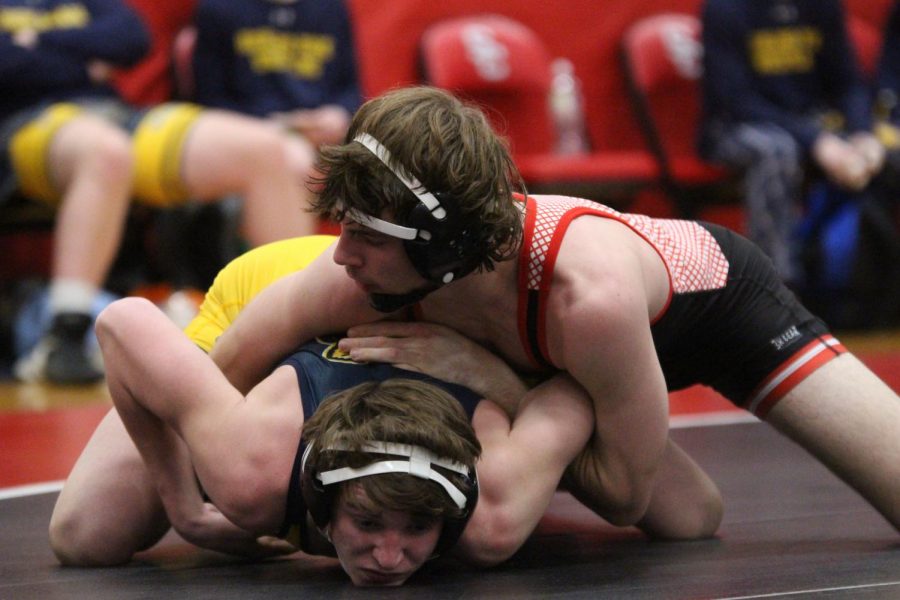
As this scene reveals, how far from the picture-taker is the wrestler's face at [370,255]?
7.63 ft

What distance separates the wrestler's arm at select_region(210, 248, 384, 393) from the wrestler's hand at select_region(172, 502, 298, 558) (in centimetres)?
26

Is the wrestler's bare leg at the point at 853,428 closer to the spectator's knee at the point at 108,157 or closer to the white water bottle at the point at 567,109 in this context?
the spectator's knee at the point at 108,157

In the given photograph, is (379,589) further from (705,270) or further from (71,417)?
(71,417)

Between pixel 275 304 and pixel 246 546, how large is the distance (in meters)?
0.43

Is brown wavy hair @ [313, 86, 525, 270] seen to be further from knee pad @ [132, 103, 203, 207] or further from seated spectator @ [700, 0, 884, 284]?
seated spectator @ [700, 0, 884, 284]

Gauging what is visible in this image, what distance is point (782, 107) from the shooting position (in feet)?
21.7

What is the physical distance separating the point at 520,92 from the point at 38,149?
2.34 m

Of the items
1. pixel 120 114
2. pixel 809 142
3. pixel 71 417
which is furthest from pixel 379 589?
pixel 809 142

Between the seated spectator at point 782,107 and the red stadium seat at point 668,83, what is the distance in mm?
283

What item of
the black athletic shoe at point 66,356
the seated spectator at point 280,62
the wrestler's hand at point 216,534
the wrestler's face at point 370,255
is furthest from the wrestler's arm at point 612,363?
the seated spectator at point 280,62

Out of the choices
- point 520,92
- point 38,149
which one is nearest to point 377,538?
point 38,149

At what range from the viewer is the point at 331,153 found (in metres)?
2.32

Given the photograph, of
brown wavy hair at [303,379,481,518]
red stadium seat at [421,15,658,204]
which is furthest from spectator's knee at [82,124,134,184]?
brown wavy hair at [303,379,481,518]

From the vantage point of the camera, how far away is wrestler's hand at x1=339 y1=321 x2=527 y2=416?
2561mm
